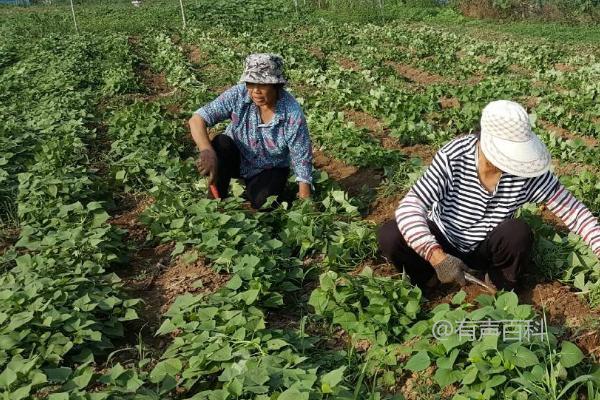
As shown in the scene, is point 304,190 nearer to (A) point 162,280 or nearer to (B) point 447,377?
(A) point 162,280

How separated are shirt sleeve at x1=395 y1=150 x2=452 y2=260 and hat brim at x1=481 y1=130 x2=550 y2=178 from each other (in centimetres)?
27

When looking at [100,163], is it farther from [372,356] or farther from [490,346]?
[490,346]

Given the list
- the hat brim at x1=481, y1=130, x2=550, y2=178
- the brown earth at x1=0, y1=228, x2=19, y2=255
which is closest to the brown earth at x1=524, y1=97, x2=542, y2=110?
the hat brim at x1=481, y1=130, x2=550, y2=178

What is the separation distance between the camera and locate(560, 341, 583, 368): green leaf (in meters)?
2.26

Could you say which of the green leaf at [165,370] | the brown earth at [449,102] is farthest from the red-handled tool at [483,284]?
the brown earth at [449,102]

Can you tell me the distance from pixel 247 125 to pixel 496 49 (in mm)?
9082

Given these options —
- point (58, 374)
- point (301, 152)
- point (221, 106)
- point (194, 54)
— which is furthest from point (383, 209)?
point (194, 54)

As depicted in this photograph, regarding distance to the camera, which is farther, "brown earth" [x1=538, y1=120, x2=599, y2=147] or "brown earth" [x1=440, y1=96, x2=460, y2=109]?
"brown earth" [x1=440, y1=96, x2=460, y2=109]

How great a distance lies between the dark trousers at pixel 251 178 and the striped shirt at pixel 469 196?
5.25 ft

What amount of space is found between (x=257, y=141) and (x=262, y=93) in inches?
19.6

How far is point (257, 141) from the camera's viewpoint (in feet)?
14.3

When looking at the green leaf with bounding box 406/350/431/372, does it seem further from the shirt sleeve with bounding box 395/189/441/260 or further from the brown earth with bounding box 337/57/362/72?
the brown earth with bounding box 337/57/362/72

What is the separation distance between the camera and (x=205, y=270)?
3.58 meters

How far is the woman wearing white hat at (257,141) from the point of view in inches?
164
